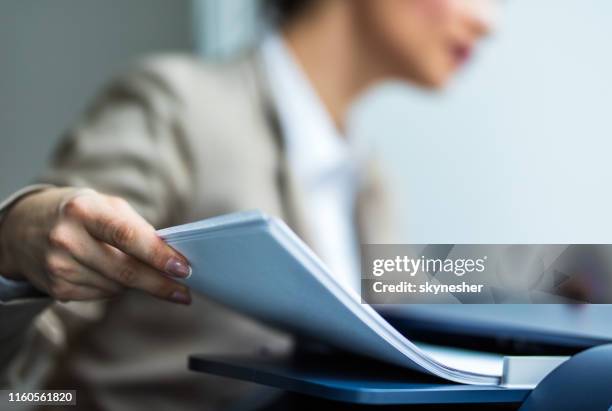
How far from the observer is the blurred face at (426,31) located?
789mm

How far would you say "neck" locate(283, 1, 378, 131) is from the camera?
80 cm

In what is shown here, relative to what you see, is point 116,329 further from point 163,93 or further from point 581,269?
point 581,269

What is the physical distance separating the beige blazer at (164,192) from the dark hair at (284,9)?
0.68 ft

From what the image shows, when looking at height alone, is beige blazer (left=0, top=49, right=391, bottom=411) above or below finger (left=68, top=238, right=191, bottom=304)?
above

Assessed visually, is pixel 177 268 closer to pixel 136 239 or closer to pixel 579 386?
pixel 136 239

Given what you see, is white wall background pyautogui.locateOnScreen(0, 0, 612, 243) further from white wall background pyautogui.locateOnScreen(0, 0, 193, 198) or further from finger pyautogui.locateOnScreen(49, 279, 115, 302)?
finger pyautogui.locateOnScreen(49, 279, 115, 302)

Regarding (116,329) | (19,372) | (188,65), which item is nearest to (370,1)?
(188,65)

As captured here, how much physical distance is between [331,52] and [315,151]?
0.12 metres

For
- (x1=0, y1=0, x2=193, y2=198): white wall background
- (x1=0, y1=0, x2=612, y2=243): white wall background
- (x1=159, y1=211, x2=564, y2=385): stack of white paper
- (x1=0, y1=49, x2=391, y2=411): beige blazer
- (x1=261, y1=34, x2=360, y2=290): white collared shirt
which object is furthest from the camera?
(x1=0, y1=0, x2=193, y2=198): white wall background

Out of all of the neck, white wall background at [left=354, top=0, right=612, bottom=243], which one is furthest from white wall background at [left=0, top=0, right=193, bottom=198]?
the neck

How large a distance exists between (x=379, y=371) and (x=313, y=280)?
9cm

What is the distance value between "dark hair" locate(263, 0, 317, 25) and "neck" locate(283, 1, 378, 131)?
2cm

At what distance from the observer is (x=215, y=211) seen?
2.04ft

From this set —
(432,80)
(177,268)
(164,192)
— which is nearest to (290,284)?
(177,268)
